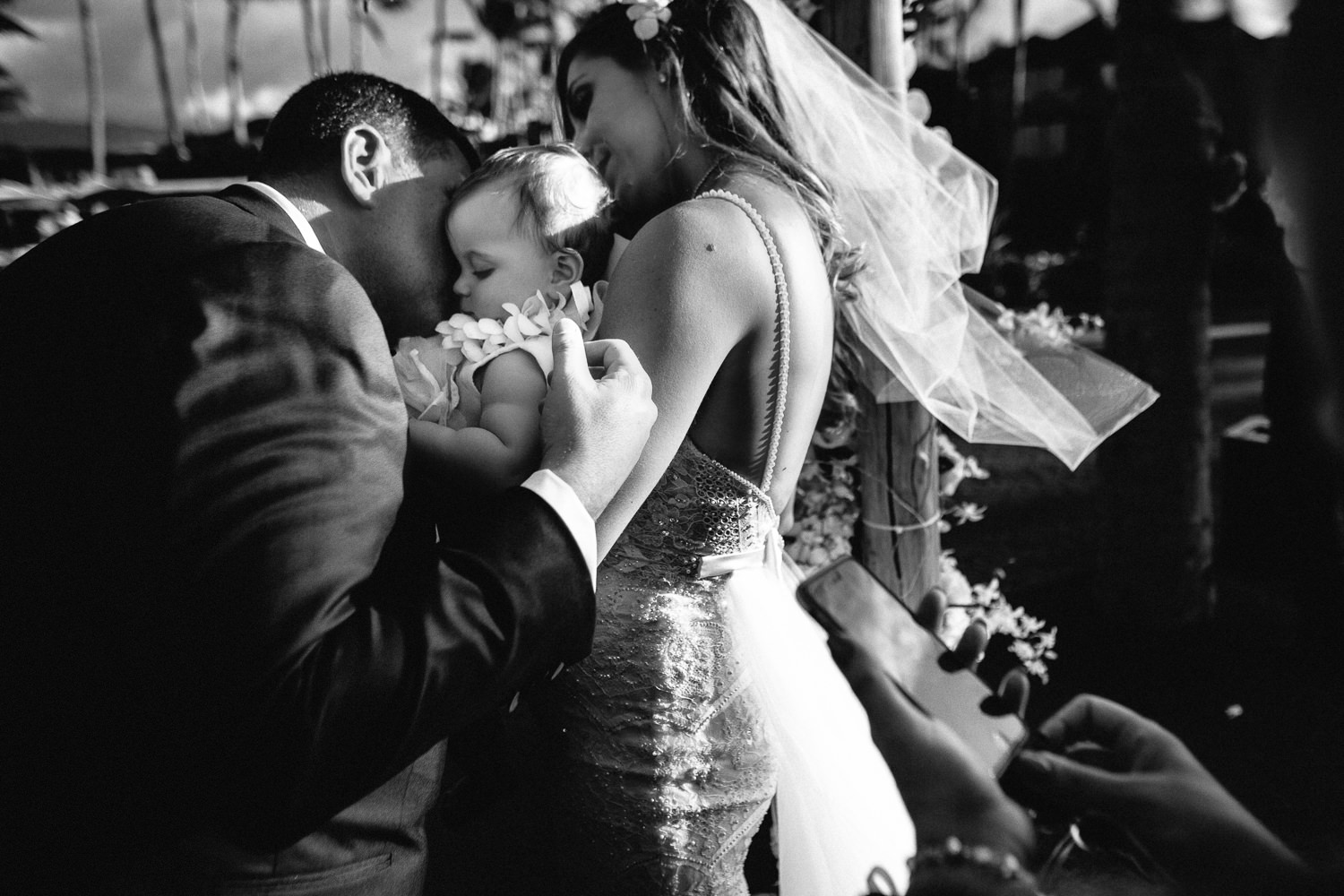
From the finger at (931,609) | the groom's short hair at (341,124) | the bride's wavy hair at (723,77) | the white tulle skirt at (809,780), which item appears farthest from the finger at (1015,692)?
the groom's short hair at (341,124)

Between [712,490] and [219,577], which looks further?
[712,490]

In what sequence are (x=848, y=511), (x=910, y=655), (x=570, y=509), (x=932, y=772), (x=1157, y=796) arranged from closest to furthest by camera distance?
1. (x=1157, y=796)
2. (x=932, y=772)
3. (x=910, y=655)
4. (x=570, y=509)
5. (x=848, y=511)

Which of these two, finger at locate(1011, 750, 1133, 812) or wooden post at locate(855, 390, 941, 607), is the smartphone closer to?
finger at locate(1011, 750, 1133, 812)

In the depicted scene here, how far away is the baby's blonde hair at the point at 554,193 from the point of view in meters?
2.10

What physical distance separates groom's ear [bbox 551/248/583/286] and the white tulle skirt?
30.0 inches

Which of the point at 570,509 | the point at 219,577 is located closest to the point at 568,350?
the point at 570,509

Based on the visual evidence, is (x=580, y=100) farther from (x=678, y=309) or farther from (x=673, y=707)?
(x=673, y=707)

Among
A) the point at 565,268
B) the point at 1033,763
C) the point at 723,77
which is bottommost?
the point at 1033,763

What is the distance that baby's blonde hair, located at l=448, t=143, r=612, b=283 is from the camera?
6.88ft

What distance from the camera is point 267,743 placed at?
117cm

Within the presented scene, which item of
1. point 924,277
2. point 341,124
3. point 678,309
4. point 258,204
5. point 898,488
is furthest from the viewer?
point 898,488

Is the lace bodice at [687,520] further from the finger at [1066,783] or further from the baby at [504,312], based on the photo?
the finger at [1066,783]

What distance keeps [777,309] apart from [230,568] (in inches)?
44.6

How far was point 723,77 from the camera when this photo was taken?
7.14ft
